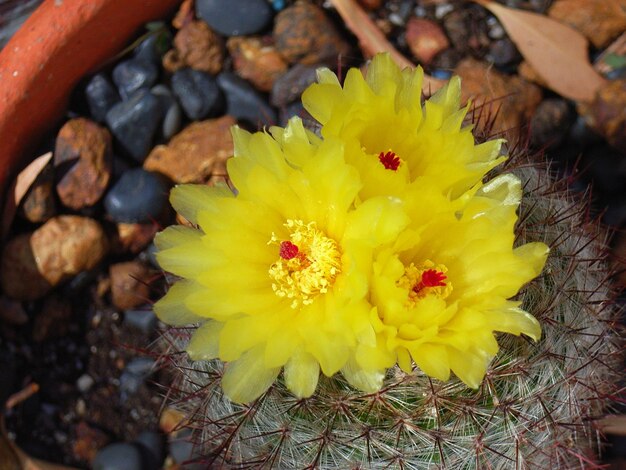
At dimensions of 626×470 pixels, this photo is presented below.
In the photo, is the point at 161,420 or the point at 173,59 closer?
the point at 161,420

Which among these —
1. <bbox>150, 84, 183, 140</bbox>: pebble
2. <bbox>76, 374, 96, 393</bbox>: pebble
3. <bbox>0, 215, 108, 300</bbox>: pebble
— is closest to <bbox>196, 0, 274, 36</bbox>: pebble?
<bbox>150, 84, 183, 140</bbox>: pebble

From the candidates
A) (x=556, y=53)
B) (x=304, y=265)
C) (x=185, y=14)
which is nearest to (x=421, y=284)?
(x=304, y=265)

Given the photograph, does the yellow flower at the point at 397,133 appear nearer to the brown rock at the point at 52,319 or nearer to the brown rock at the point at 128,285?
the brown rock at the point at 128,285

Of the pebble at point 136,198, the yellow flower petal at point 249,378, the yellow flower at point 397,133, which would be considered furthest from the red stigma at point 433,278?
the pebble at point 136,198

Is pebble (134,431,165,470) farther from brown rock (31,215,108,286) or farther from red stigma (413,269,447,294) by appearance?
red stigma (413,269,447,294)

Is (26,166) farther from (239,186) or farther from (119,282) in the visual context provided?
(239,186)

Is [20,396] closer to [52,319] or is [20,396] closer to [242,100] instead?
[52,319]

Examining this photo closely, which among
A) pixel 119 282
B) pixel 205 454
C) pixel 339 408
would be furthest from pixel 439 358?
pixel 119 282
